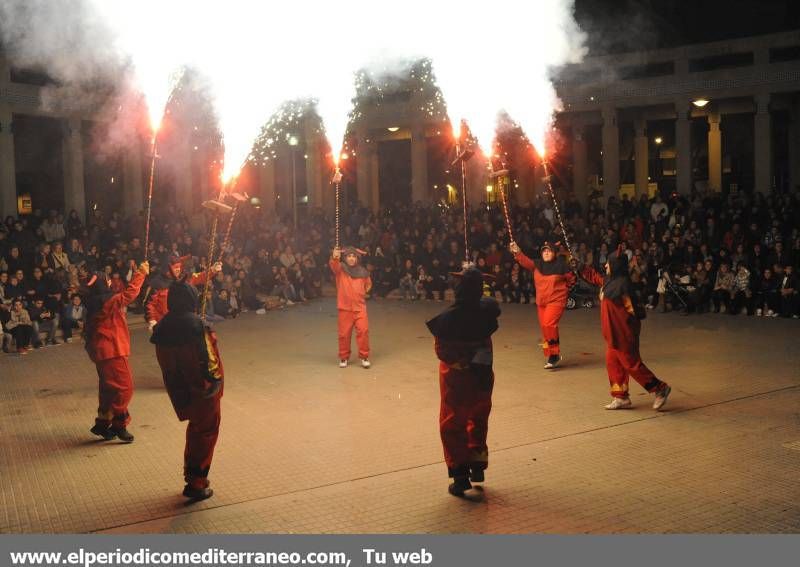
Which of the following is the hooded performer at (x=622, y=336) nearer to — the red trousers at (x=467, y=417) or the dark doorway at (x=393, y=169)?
the red trousers at (x=467, y=417)

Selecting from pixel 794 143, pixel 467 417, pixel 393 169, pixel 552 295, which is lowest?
pixel 467 417

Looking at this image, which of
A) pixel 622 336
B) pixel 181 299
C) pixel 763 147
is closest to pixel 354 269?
pixel 622 336

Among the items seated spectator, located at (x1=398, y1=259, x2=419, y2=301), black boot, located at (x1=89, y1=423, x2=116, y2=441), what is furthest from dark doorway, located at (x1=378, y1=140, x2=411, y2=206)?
black boot, located at (x1=89, y1=423, x2=116, y2=441)

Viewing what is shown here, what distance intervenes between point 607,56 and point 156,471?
21.2 m

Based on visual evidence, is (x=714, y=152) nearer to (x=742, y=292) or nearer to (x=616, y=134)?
(x=616, y=134)

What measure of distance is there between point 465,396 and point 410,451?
132cm

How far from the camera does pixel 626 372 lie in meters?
8.54

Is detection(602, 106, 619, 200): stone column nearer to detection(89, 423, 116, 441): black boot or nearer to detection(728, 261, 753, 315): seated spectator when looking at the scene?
detection(728, 261, 753, 315): seated spectator

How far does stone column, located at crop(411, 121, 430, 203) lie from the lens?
2773 centimetres

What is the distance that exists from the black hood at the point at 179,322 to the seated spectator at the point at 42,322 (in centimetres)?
856

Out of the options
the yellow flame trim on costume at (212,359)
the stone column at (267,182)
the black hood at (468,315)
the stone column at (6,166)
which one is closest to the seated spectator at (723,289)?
the black hood at (468,315)

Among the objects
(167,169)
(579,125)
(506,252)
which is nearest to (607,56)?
(579,125)

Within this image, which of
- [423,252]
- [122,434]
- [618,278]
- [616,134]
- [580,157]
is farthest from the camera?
[580,157]

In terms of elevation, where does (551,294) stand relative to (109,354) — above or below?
above
